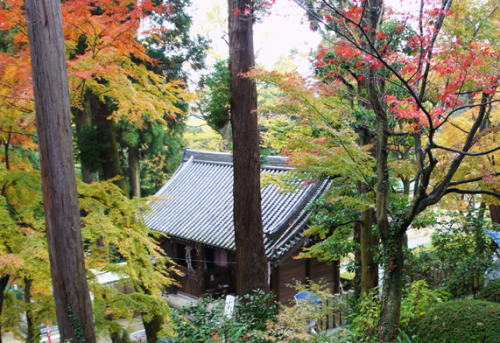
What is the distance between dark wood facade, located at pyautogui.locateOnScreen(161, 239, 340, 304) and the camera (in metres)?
10.4

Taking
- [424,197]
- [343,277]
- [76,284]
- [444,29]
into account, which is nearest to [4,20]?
[76,284]

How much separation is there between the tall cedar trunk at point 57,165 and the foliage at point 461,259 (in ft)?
18.6

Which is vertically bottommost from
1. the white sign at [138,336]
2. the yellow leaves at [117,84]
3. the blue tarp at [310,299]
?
the white sign at [138,336]

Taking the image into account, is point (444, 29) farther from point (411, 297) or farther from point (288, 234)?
point (288, 234)

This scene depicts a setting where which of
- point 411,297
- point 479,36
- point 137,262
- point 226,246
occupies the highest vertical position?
point 479,36

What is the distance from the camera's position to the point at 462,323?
13.0 feet

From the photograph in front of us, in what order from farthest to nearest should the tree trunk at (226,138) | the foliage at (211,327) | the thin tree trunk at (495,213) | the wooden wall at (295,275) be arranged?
the tree trunk at (226,138), the thin tree trunk at (495,213), the wooden wall at (295,275), the foliage at (211,327)

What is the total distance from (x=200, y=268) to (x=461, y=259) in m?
7.78

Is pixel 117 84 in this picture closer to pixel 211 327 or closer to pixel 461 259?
pixel 211 327

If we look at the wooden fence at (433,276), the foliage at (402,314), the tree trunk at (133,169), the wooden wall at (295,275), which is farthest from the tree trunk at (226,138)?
the foliage at (402,314)

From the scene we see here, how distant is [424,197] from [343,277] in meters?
10.4

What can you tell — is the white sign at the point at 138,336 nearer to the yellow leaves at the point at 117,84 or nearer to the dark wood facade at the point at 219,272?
the dark wood facade at the point at 219,272

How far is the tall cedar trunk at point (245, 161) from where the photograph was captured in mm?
6176

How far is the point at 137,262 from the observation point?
5469mm
